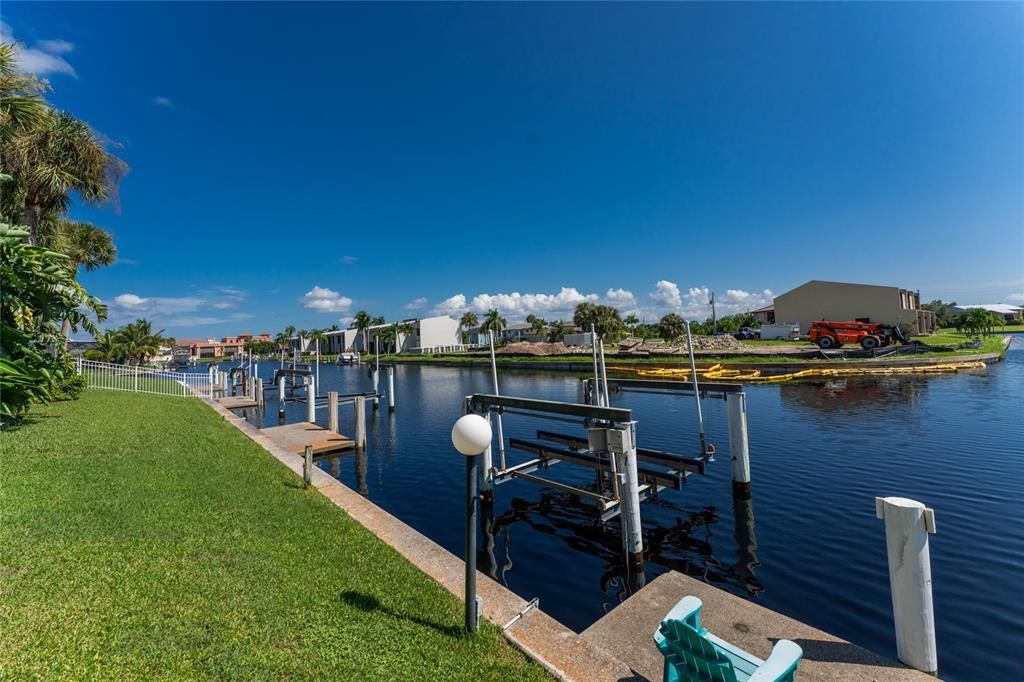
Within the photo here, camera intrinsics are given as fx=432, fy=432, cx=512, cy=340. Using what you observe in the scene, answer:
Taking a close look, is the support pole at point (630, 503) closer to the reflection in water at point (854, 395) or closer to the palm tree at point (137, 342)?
the reflection in water at point (854, 395)

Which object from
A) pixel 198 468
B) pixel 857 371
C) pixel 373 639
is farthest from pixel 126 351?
pixel 857 371

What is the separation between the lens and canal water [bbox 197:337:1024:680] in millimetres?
6406

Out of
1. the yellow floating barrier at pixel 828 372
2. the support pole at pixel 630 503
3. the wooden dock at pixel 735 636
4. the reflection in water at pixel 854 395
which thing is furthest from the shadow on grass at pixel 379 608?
the yellow floating barrier at pixel 828 372

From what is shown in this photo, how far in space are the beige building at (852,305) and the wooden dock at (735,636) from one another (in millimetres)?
61126

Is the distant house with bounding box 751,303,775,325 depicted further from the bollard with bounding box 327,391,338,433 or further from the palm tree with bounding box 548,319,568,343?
the bollard with bounding box 327,391,338,433

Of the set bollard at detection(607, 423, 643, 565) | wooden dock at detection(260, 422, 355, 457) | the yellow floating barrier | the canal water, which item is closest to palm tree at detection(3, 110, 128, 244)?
wooden dock at detection(260, 422, 355, 457)

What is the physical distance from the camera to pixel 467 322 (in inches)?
4063

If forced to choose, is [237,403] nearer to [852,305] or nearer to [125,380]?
[125,380]

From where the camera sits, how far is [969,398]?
72.3ft

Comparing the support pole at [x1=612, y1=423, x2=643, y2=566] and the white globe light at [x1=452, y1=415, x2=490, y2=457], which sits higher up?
the white globe light at [x1=452, y1=415, x2=490, y2=457]

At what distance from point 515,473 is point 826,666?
683 cm

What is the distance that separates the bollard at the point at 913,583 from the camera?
13.8 ft

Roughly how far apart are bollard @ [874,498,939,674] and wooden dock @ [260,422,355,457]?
15712mm

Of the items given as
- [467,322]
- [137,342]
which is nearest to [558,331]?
[467,322]
